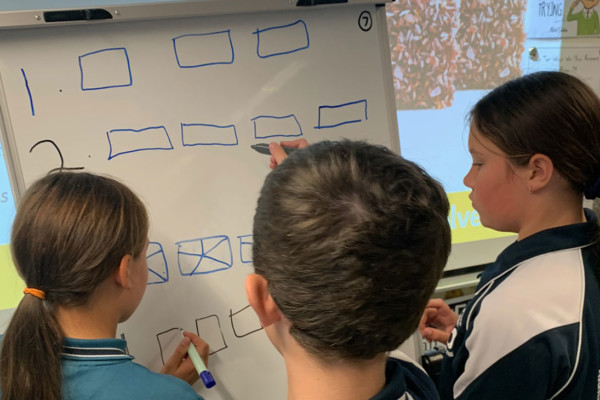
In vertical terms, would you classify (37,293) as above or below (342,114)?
below

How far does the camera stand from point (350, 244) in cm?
53

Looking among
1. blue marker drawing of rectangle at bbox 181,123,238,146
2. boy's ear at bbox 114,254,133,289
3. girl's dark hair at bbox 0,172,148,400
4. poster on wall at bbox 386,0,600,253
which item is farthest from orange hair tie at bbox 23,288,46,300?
poster on wall at bbox 386,0,600,253

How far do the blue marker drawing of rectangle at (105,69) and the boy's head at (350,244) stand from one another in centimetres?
64

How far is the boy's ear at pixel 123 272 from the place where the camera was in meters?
0.89

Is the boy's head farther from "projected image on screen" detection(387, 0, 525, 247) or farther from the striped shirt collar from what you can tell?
"projected image on screen" detection(387, 0, 525, 247)

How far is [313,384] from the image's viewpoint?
0.60m

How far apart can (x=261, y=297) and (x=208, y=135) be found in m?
0.62

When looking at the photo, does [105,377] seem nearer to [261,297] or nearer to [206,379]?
[206,379]

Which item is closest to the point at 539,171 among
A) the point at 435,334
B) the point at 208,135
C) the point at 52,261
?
the point at 435,334

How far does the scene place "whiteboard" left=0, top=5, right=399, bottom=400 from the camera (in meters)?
1.04

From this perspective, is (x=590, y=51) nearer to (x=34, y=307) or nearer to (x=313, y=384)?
(x=313, y=384)

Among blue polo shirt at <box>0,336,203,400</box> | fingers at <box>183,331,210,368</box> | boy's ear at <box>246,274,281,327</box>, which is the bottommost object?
fingers at <box>183,331,210,368</box>

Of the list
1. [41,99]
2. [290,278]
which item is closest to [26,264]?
[41,99]

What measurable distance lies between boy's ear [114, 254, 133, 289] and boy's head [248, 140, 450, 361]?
1.33 ft
